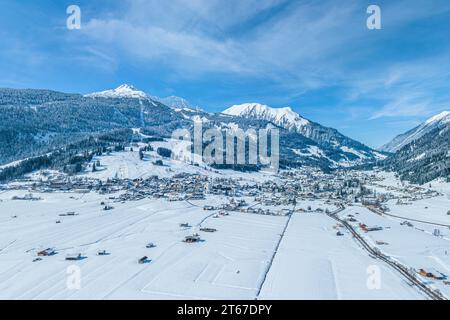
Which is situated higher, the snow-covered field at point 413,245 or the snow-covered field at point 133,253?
the snow-covered field at point 133,253

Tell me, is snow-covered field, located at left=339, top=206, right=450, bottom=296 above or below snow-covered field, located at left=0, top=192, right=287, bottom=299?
below

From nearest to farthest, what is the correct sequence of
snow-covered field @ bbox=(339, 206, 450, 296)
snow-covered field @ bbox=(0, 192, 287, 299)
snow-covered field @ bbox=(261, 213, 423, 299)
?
1. snow-covered field @ bbox=(261, 213, 423, 299)
2. snow-covered field @ bbox=(0, 192, 287, 299)
3. snow-covered field @ bbox=(339, 206, 450, 296)

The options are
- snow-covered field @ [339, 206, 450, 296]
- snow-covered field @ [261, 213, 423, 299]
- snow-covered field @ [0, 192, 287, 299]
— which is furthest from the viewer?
snow-covered field @ [339, 206, 450, 296]

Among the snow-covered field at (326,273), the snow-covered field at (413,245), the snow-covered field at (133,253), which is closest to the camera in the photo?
the snow-covered field at (326,273)

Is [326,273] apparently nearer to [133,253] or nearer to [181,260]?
[181,260]

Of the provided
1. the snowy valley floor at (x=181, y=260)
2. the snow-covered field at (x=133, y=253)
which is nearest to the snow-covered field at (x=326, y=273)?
the snowy valley floor at (x=181, y=260)

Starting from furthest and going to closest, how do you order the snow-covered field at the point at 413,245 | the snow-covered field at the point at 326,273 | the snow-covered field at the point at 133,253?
1. the snow-covered field at the point at 413,245
2. the snow-covered field at the point at 133,253
3. the snow-covered field at the point at 326,273

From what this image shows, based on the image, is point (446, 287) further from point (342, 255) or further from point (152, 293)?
point (152, 293)

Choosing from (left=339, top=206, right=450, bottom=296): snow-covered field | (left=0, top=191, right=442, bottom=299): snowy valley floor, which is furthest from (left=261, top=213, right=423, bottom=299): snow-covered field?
(left=339, top=206, right=450, bottom=296): snow-covered field

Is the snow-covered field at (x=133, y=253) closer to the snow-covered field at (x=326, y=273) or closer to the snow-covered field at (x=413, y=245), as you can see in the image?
the snow-covered field at (x=326, y=273)

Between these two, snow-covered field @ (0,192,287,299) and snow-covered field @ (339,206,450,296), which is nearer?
snow-covered field @ (0,192,287,299)

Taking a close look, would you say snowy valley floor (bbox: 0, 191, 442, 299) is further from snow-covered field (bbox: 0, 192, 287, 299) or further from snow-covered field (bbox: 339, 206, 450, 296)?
snow-covered field (bbox: 339, 206, 450, 296)
